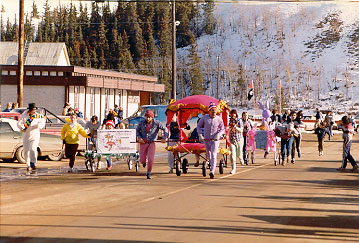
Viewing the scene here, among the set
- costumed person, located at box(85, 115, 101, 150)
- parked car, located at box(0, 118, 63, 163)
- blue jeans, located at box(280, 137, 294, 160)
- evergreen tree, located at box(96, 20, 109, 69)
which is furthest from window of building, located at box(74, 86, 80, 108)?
evergreen tree, located at box(96, 20, 109, 69)

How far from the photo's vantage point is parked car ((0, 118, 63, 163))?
23875mm

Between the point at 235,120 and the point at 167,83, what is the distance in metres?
126

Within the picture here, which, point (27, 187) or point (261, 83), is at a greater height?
point (261, 83)

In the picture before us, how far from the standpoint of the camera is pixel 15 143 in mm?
24000

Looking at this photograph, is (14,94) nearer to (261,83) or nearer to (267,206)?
(267,206)

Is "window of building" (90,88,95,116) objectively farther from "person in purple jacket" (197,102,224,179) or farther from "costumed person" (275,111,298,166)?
"person in purple jacket" (197,102,224,179)

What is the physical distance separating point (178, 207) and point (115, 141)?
351 inches

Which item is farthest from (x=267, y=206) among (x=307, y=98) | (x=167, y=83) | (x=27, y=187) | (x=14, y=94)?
(x=307, y=98)

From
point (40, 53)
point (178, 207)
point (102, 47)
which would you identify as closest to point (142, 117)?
point (178, 207)

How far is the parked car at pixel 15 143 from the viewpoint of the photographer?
23875mm

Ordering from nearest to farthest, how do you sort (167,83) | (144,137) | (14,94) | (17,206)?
(17,206), (144,137), (14,94), (167,83)

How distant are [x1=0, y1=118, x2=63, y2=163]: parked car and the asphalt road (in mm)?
2593

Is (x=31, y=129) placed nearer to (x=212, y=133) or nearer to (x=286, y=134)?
(x=212, y=133)

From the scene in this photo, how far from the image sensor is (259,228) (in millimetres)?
10602
